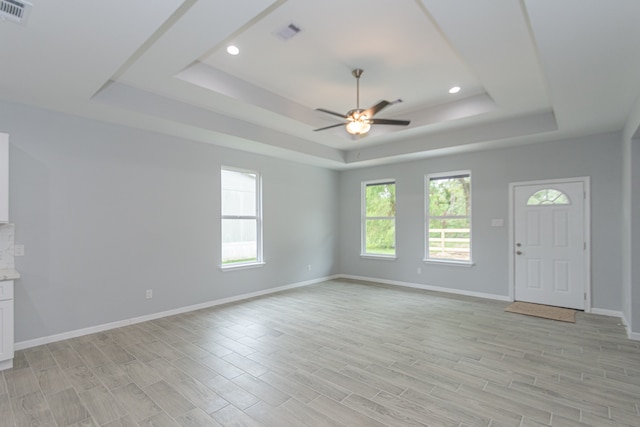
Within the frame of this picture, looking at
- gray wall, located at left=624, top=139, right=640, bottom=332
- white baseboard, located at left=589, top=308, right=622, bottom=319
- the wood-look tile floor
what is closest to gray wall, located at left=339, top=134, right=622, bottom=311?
white baseboard, located at left=589, top=308, right=622, bottom=319

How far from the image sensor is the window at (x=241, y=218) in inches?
216

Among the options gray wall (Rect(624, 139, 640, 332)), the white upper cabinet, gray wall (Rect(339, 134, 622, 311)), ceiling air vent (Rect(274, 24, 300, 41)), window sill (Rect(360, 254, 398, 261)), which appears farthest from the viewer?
window sill (Rect(360, 254, 398, 261))

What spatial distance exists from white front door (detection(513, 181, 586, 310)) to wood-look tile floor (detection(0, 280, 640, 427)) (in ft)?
1.84

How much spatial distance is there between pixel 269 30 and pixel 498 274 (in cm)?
520

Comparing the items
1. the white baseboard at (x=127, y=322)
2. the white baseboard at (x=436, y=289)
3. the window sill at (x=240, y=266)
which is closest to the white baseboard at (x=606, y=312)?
the white baseboard at (x=436, y=289)

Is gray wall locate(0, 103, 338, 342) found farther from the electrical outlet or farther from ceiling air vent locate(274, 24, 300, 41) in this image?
ceiling air vent locate(274, 24, 300, 41)

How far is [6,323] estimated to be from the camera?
290 centimetres

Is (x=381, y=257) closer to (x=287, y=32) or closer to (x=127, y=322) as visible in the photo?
(x=127, y=322)

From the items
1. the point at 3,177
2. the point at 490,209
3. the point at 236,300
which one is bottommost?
the point at 236,300

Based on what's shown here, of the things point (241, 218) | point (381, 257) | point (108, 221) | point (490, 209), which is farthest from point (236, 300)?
point (490, 209)

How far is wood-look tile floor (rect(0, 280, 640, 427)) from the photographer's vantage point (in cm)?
229

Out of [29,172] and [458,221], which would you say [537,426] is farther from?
[29,172]

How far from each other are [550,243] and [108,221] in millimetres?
6507

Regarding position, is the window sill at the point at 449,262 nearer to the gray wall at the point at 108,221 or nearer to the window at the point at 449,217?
the window at the point at 449,217
